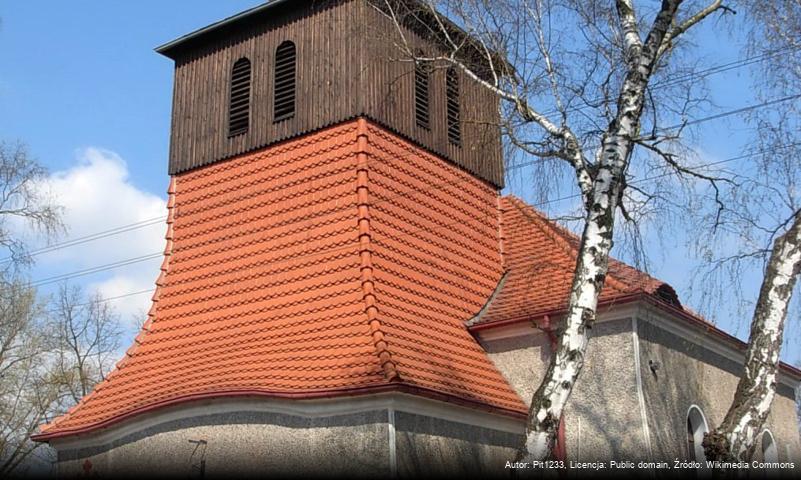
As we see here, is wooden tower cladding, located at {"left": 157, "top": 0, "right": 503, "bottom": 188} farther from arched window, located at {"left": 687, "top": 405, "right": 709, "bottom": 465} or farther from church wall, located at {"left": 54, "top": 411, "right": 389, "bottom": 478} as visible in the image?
arched window, located at {"left": 687, "top": 405, "right": 709, "bottom": 465}

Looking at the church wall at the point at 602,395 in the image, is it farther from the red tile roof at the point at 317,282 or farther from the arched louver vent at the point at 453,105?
the arched louver vent at the point at 453,105

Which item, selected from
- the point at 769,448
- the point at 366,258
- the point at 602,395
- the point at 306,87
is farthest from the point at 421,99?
the point at 769,448

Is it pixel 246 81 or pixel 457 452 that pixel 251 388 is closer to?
pixel 457 452

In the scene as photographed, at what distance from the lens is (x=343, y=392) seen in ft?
37.4

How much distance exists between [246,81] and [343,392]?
6782 mm

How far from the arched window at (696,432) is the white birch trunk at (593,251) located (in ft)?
23.0

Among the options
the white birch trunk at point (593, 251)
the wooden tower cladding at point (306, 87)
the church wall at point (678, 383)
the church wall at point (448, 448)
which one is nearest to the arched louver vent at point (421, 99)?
the wooden tower cladding at point (306, 87)

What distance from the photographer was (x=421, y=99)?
16.0 meters

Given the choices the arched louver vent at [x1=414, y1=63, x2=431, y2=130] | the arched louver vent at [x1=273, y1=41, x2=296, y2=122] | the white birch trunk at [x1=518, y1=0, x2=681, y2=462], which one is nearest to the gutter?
the white birch trunk at [x1=518, y1=0, x2=681, y2=462]

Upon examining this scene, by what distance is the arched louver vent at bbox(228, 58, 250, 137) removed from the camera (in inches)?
622

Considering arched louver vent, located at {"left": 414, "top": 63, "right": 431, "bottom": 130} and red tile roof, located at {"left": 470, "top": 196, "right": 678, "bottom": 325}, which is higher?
arched louver vent, located at {"left": 414, "top": 63, "right": 431, "bottom": 130}

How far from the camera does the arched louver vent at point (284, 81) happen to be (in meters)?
15.3

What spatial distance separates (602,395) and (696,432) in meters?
2.10

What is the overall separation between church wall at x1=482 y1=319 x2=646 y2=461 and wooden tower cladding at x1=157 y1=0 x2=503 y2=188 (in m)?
3.31
